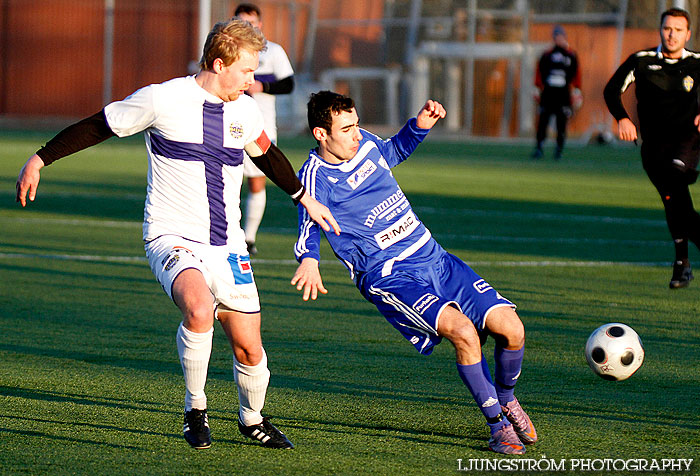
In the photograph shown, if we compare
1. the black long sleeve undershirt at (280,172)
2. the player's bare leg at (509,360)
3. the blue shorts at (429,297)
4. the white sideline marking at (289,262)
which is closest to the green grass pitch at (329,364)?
the white sideline marking at (289,262)

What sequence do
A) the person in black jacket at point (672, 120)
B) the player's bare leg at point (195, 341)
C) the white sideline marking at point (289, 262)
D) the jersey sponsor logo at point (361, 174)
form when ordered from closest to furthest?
the player's bare leg at point (195, 341) < the jersey sponsor logo at point (361, 174) < the person in black jacket at point (672, 120) < the white sideline marking at point (289, 262)

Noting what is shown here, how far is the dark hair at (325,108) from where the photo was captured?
497 centimetres

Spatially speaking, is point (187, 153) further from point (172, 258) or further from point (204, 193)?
point (172, 258)

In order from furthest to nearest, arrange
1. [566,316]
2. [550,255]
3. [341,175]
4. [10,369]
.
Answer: [550,255] → [566,316] → [10,369] → [341,175]

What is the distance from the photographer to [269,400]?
17.6ft

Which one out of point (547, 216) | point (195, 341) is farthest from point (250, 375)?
point (547, 216)

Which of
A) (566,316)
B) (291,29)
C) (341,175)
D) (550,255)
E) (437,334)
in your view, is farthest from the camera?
(291,29)

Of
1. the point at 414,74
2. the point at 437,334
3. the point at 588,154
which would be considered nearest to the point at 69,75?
the point at 414,74

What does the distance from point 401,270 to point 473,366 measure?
0.57 meters

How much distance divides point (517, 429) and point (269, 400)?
129cm

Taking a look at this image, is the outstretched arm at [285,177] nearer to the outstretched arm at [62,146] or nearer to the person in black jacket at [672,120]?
the outstretched arm at [62,146]

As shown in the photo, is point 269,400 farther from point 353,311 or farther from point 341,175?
point 353,311

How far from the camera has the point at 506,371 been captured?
4785mm

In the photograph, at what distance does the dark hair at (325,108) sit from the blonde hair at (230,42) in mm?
478
